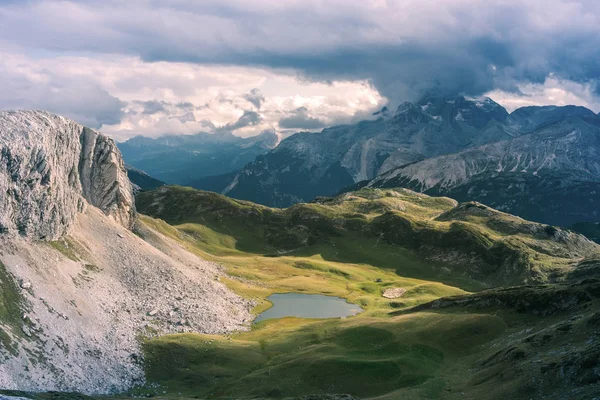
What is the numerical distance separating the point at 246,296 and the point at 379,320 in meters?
54.8

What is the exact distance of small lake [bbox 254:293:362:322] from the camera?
135125mm

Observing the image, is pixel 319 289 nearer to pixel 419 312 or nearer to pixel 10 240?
pixel 419 312

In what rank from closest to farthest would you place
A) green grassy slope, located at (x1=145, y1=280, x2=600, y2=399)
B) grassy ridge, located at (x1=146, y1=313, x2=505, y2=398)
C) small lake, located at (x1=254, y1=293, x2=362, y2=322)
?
green grassy slope, located at (x1=145, y1=280, x2=600, y2=399) → grassy ridge, located at (x1=146, y1=313, x2=505, y2=398) → small lake, located at (x1=254, y1=293, x2=362, y2=322)

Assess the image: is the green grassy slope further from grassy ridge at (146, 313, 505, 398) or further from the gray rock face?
the gray rock face

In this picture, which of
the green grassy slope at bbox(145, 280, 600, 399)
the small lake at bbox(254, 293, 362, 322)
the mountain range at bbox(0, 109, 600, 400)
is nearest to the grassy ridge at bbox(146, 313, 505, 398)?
the green grassy slope at bbox(145, 280, 600, 399)

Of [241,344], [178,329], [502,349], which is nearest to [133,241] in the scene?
[178,329]

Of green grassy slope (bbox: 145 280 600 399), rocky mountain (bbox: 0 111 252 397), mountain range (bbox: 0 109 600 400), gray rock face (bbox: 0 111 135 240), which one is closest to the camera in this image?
green grassy slope (bbox: 145 280 600 399)

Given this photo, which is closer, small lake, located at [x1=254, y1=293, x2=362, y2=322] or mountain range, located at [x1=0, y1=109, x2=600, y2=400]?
mountain range, located at [x1=0, y1=109, x2=600, y2=400]

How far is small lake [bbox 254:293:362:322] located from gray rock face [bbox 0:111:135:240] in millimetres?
54236

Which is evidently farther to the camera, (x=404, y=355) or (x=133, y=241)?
(x=133, y=241)

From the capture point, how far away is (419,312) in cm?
10394

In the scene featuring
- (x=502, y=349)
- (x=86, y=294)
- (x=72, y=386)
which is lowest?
(x=72, y=386)

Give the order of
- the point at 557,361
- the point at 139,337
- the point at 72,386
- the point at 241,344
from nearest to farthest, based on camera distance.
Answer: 1. the point at 557,361
2. the point at 72,386
3. the point at 139,337
4. the point at 241,344

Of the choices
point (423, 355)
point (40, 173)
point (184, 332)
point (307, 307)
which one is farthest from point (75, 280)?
point (307, 307)
